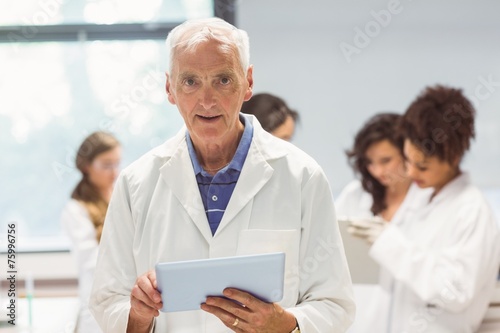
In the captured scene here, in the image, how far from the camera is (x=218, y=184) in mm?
1579

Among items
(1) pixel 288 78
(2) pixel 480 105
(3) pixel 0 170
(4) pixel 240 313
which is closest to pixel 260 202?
(4) pixel 240 313

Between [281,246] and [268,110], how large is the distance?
1.13 m

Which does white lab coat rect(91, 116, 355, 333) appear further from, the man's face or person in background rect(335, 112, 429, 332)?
person in background rect(335, 112, 429, 332)

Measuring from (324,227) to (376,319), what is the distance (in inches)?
52.6

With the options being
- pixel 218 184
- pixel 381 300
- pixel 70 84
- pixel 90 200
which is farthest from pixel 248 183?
pixel 70 84

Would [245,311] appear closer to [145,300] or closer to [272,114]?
[145,300]

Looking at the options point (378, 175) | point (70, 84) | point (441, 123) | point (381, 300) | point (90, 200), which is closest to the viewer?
point (441, 123)

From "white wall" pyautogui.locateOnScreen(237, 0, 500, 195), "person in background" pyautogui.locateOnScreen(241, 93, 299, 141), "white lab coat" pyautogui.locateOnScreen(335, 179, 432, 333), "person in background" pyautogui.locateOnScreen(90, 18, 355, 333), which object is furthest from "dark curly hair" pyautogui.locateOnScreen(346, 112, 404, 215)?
"person in background" pyautogui.locateOnScreen(90, 18, 355, 333)

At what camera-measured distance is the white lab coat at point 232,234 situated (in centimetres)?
152

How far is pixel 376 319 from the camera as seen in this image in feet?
8.98

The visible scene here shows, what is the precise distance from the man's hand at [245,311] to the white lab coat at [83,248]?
195cm

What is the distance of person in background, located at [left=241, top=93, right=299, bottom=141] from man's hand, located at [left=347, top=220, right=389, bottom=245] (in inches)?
16.9

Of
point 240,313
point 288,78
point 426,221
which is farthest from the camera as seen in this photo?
point 288,78

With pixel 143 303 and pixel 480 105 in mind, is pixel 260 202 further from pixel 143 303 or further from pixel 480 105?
pixel 480 105
